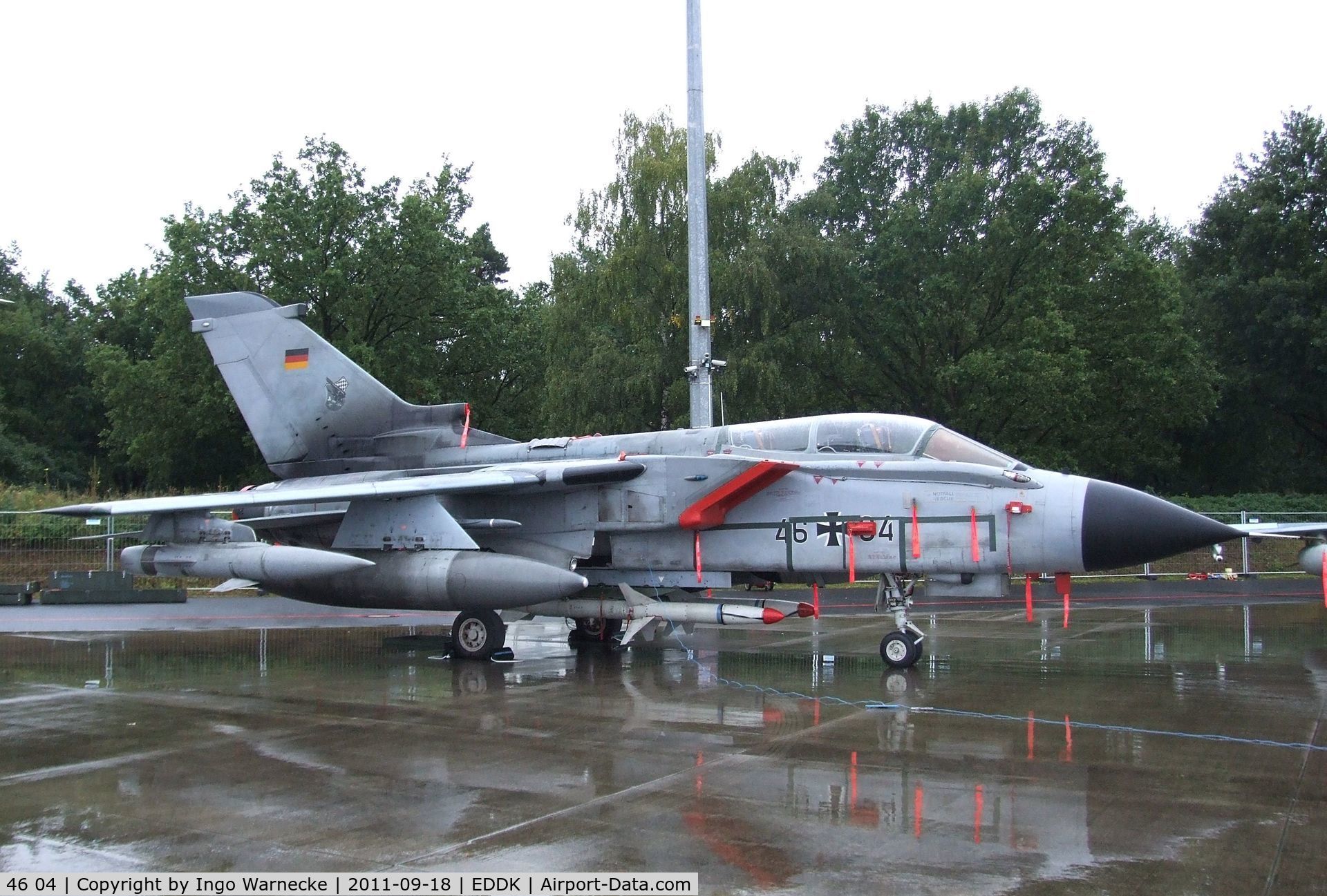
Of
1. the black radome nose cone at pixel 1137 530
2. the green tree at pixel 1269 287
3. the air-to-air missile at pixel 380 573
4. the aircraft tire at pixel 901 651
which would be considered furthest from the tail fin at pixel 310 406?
the green tree at pixel 1269 287

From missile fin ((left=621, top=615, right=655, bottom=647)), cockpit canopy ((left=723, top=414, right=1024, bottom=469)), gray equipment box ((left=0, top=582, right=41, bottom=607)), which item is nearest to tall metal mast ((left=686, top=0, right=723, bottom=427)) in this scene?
cockpit canopy ((left=723, top=414, right=1024, bottom=469))

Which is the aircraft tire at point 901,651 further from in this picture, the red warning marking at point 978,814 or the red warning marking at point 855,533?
the red warning marking at point 978,814

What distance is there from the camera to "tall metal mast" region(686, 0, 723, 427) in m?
14.9

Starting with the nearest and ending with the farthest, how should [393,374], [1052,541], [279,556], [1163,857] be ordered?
[1163,857] < [1052,541] < [279,556] < [393,374]

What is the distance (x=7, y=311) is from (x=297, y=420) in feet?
125

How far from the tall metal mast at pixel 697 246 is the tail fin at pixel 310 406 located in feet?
10.1

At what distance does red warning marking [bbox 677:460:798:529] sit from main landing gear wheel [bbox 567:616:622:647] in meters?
2.33

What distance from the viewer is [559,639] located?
13695 millimetres

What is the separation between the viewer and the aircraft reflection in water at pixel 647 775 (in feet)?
15.5

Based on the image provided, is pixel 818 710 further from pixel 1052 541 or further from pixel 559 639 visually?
pixel 559 639

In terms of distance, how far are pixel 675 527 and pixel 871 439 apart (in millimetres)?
2189

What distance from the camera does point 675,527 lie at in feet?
35.6

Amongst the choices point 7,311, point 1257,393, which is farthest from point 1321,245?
point 7,311
